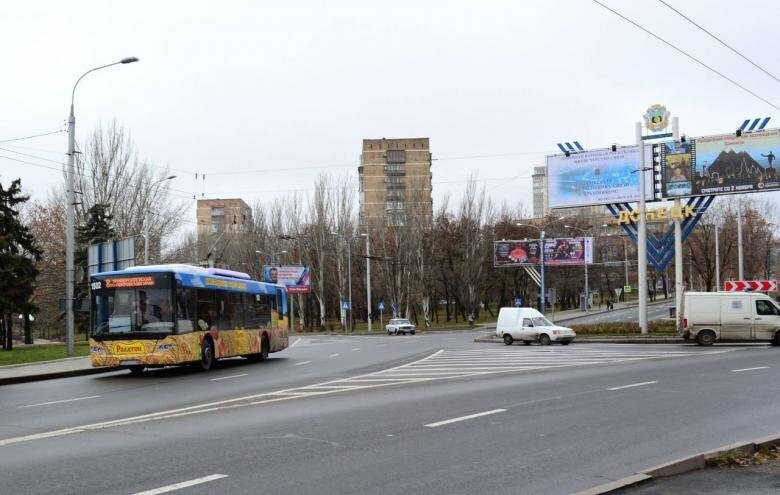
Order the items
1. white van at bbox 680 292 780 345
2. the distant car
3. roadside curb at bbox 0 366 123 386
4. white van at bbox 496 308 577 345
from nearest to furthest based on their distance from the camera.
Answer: roadside curb at bbox 0 366 123 386, white van at bbox 680 292 780 345, white van at bbox 496 308 577 345, the distant car

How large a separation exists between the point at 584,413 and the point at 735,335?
74.3 ft

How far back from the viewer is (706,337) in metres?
31.8

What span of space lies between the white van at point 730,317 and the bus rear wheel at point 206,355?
19.8 m

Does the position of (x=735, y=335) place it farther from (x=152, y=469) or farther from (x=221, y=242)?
(x=221, y=242)

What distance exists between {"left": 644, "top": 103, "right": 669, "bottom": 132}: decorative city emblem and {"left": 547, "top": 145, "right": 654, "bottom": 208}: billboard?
1.14 m

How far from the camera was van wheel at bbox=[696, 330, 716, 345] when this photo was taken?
104 feet

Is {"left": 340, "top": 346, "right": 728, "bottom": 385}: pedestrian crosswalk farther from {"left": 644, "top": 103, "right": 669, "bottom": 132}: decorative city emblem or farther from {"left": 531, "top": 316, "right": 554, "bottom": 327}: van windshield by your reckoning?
{"left": 644, "top": 103, "right": 669, "bottom": 132}: decorative city emblem

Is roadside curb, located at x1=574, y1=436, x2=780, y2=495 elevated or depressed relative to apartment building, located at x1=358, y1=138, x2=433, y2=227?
depressed

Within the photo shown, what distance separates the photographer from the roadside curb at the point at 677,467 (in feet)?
22.2

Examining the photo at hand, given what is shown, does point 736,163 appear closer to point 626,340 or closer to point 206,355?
point 626,340

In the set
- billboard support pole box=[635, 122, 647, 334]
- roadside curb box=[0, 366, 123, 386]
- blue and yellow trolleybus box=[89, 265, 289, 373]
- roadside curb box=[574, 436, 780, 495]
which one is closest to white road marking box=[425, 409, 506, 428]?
roadside curb box=[574, 436, 780, 495]

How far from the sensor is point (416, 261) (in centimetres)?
7688

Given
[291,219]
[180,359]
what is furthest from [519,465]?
[291,219]

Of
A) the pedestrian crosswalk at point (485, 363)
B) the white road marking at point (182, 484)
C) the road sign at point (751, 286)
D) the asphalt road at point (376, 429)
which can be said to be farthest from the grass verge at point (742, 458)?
the road sign at point (751, 286)
